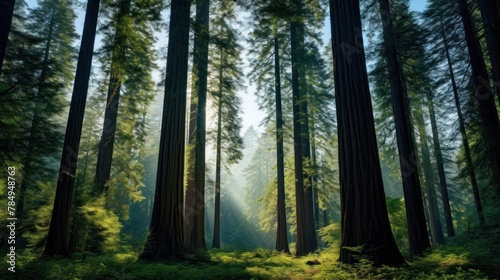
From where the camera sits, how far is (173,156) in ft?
25.9

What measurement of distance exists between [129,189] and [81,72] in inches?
295

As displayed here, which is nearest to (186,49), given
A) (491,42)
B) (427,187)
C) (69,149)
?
A: (69,149)

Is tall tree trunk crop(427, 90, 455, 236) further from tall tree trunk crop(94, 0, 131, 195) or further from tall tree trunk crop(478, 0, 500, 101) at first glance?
tall tree trunk crop(94, 0, 131, 195)

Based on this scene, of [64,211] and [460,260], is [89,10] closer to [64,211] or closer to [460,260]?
[64,211]

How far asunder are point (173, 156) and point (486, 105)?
34.0 feet

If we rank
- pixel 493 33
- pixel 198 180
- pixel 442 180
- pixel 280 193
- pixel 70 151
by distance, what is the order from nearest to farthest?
pixel 493 33, pixel 70 151, pixel 198 180, pixel 280 193, pixel 442 180

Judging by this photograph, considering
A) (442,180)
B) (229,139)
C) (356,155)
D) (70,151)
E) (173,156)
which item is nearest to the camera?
(356,155)

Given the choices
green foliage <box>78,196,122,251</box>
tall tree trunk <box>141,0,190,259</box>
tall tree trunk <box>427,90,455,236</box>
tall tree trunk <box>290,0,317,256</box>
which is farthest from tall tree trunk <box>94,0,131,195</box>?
tall tree trunk <box>427,90,455,236</box>

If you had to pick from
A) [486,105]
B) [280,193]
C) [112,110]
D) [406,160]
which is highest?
[112,110]

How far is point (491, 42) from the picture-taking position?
719 centimetres

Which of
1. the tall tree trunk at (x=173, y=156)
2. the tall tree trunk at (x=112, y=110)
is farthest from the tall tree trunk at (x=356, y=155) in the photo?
the tall tree trunk at (x=112, y=110)

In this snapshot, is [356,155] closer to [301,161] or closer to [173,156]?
[173,156]

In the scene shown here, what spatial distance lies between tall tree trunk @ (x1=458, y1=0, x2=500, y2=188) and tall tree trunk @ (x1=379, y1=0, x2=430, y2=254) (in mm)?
2084

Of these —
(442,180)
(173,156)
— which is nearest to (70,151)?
(173,156)
